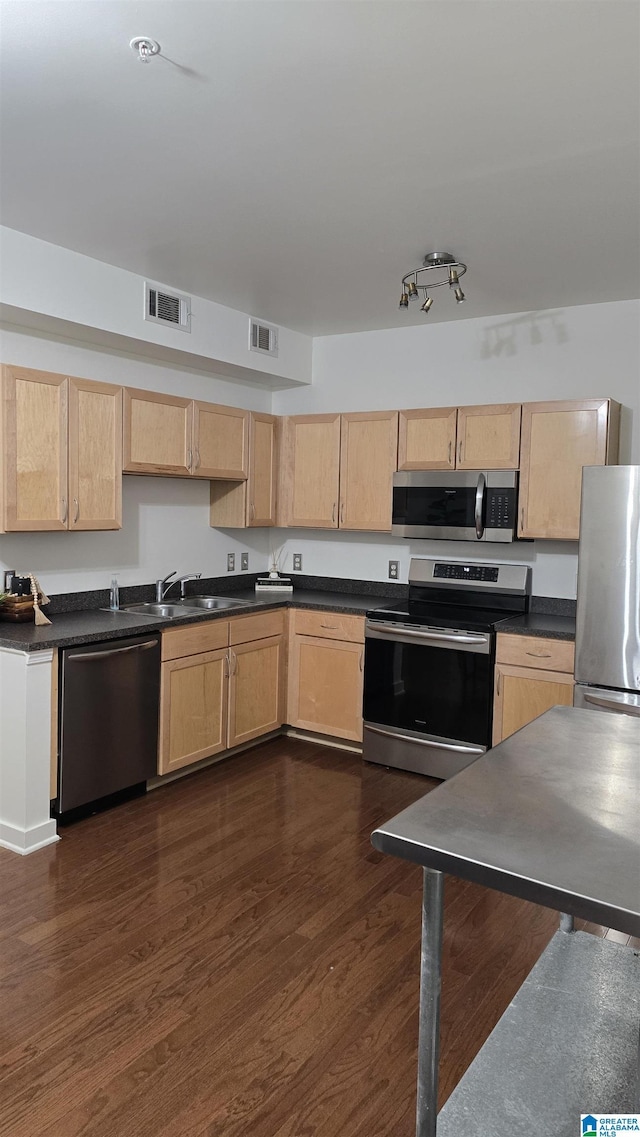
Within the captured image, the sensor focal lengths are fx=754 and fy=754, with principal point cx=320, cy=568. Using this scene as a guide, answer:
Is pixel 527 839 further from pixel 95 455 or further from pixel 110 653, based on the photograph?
pixel 95 455

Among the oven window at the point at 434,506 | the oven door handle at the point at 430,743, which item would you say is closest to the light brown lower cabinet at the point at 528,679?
the oven door handle at the point at 430,743

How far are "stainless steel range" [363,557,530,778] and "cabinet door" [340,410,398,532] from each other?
603 mm

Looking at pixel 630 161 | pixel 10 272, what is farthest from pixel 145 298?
pixel 630 161

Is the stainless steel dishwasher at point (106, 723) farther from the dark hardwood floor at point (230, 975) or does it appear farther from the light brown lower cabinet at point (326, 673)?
the light brown lower cabinet at point (326, 673)

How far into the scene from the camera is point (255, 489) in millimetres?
4848

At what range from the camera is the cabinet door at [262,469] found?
4797mm

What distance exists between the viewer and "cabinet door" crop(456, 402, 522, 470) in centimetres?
408

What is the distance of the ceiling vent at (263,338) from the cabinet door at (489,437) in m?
1.27

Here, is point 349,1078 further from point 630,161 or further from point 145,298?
point 145,298

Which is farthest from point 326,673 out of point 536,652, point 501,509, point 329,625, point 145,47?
point 145,47

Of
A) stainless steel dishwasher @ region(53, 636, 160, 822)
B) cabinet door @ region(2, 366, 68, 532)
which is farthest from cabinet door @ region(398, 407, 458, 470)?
cabinet door @ region(2, 366, 68, 532)

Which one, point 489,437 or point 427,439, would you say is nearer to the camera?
point 489,437

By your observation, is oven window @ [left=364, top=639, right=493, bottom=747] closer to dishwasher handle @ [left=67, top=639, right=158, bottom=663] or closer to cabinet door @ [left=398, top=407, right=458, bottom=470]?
cabinet door @ [left=398, top=407, right=458, bottom=470]

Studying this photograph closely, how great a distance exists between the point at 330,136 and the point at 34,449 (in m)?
1.87
